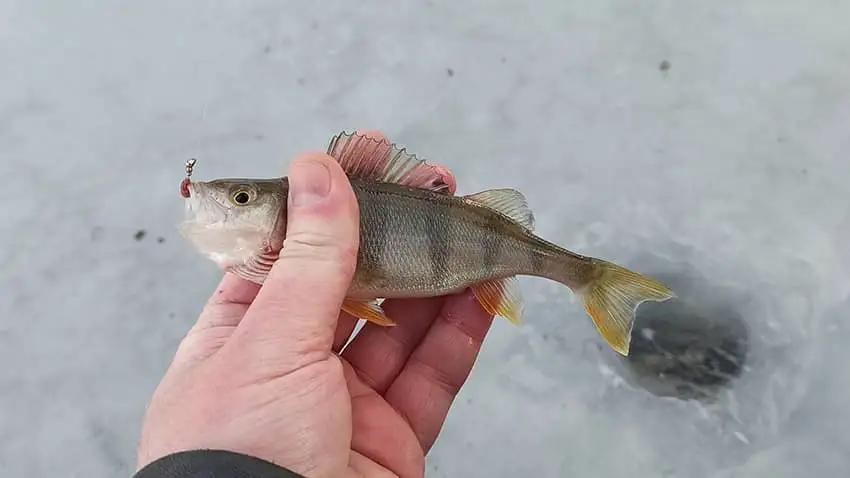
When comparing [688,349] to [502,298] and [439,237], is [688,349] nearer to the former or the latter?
[502,298]

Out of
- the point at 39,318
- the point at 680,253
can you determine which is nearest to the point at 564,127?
the point at 680,253

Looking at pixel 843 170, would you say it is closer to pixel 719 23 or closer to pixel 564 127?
pixel 719 23

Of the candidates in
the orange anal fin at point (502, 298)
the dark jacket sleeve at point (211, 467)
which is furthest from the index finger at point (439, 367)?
the dark jacket sleeve at point (211, 467)

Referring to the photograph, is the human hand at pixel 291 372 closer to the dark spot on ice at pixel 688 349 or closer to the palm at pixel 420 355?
the palm at pixel 420 355

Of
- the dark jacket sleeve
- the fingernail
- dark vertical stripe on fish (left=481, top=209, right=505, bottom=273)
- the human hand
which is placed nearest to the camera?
the dark jacket sleeve

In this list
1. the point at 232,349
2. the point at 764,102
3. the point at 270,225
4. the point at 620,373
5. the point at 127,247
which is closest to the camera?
the point at 232,349

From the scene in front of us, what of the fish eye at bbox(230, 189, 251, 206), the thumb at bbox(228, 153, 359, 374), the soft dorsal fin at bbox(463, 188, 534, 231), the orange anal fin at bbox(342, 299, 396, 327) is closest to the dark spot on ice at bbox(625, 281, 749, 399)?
the soft dorsal fin at bbox(463, 188, 534, 231)

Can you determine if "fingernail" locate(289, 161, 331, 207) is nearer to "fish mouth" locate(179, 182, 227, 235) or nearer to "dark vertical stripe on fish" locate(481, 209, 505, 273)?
"fish mouth" locate(179, 182, 227, 235)
